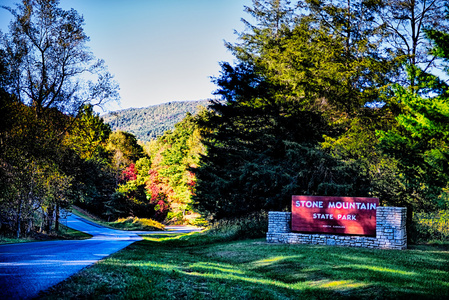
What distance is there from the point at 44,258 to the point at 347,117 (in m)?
18.4

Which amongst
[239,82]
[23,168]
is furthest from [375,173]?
[23,168]

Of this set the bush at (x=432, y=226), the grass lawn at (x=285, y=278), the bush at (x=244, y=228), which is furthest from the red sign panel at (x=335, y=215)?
the bush at (x=244, y=228)

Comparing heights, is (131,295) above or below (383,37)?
below

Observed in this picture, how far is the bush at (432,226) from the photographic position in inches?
702

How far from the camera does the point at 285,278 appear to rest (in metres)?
10.4

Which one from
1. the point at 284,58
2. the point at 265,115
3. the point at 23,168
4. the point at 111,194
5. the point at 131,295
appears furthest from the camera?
the point at 111,194

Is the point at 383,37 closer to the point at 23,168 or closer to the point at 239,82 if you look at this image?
the point at 239,82

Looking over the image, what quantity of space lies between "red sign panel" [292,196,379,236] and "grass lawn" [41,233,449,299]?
181 cm

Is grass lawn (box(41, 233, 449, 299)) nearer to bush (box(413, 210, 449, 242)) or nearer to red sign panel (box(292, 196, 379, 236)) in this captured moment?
red sign panel (box(292, 196, 379, 236))

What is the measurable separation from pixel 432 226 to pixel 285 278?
1161 centimetres

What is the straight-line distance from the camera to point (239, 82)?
26.6 metres

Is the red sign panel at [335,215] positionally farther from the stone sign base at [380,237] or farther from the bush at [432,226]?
the bush at [432,226]

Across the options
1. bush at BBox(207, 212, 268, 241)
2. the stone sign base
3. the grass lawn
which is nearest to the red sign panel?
the stone sign base

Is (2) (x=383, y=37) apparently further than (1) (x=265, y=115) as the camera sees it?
No
